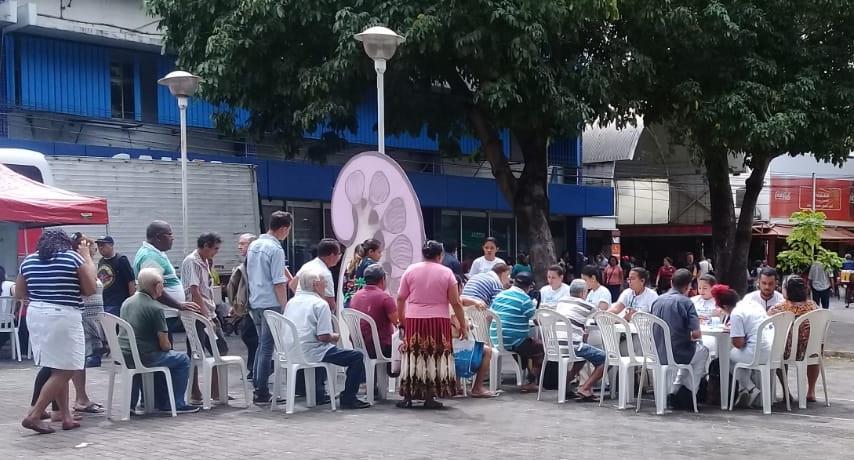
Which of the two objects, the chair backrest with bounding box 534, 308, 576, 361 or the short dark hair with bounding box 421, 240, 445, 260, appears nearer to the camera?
the short dark hair with bounding box 421, 240, 445, 260

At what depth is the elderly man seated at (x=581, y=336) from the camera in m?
10.0

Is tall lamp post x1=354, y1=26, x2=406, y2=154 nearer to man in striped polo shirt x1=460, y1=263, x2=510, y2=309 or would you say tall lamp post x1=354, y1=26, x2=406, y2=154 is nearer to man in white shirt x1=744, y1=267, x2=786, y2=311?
man in striped polo shirt x1=460, y1=263, x2=510, y2=309

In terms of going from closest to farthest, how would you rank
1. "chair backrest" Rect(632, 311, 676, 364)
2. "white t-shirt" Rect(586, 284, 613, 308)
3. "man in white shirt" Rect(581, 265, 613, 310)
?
"chair backrest" Rect(632, 311, 676, 364), "man in white shirt" Rect(581, 265, 613, 310), "white t-shirt" Rect(586, 284, 613, 308)

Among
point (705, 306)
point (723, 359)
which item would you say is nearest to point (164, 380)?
point (723, 359)

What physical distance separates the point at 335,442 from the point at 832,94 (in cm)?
1525

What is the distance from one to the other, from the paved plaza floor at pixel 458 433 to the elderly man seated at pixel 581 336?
0.24m

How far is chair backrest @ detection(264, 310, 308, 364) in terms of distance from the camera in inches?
357

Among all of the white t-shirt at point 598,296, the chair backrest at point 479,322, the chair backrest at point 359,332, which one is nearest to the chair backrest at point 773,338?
the white t-shirt at point 598,296

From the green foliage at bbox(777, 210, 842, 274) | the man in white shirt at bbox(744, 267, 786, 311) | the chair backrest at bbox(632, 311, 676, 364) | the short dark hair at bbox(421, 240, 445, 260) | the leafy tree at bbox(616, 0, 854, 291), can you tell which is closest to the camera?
the chair backrest at bbox(632, 311, 676, 364)

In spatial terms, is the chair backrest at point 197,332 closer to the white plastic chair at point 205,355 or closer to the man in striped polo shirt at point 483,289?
the white plastic chair at point 205,355

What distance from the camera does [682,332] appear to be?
9367 mm

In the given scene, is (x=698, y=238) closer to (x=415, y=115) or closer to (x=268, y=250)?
(x=415, y=115)

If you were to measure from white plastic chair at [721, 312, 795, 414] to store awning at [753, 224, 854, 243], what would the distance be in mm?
28614

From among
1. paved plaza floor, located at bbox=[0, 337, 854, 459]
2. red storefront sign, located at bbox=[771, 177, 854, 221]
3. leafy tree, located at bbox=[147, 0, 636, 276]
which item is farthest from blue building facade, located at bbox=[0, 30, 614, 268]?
red storefront sign, located at bbox=[771, 177, 854, 221]
